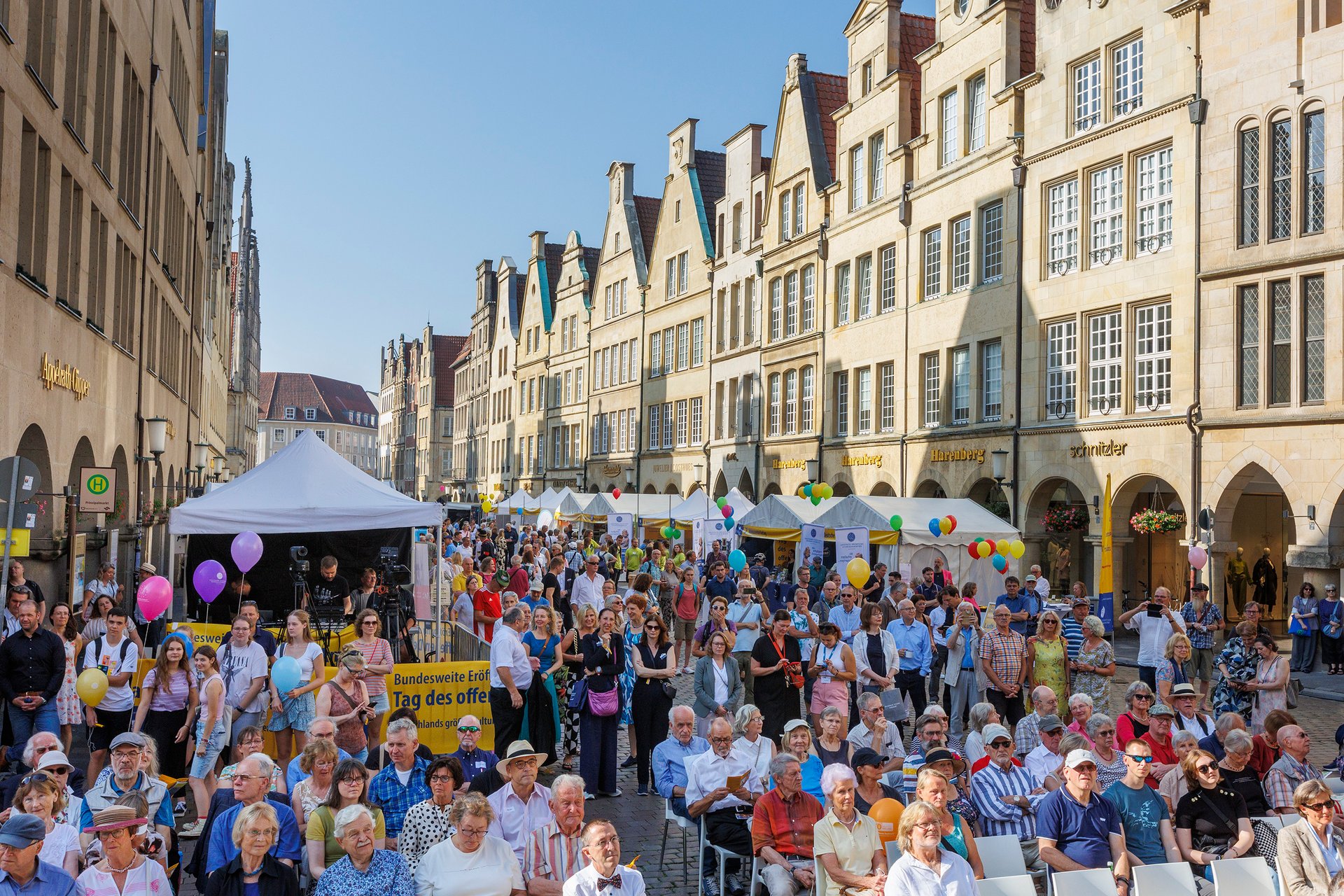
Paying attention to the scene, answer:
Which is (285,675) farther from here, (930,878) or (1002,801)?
(930,878)

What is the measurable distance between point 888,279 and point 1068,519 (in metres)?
10.5

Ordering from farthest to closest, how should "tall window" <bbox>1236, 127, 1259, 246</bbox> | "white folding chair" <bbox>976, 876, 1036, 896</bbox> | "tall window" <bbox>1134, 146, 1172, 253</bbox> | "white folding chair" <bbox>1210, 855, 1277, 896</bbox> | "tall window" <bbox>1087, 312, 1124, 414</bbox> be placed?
"tall window" <bbox>1087, 312, 1124, 414</bbox>, "tall window" <bbox>1134, 146, 1172, 253</bbox>, "tall window" <bbox>1236, 127, 1259, 246</bbox>, "white folding chair" <bbox>1210, 855, 1277, 896</bbox>, "white folding chair" <bbox>976, 876, 1036, 896</bbox>

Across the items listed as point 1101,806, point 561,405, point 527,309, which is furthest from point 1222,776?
point 527,309

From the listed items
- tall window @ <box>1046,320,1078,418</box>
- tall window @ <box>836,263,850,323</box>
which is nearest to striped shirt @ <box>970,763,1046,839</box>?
tall window @ <box>1046,320,1078,418</box>

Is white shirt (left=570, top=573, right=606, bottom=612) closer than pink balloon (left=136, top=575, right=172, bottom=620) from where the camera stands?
No

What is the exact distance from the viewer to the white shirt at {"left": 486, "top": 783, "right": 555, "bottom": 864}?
7188 mm

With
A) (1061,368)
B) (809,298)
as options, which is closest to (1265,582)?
(1061,368)

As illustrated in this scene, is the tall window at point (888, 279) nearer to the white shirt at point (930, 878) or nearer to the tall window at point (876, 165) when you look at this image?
the tall window at point (876, 165)

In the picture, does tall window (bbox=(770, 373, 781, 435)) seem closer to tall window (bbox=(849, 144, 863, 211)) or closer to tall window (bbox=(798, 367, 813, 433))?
tall window (bbox=(798, 367, 813, 433))

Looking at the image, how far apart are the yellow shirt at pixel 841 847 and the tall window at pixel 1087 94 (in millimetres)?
21011

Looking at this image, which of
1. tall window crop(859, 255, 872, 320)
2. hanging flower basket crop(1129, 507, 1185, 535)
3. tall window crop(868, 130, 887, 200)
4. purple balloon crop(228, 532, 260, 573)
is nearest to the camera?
purple balloon crop(228, 532, 260, 573)

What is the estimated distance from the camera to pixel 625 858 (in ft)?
29.1

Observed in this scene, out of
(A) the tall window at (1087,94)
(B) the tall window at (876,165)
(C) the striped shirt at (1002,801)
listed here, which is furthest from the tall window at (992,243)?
(C) the striped shirt at (1002,801)

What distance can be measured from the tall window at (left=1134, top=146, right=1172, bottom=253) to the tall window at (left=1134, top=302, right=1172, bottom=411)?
49.5 inches
